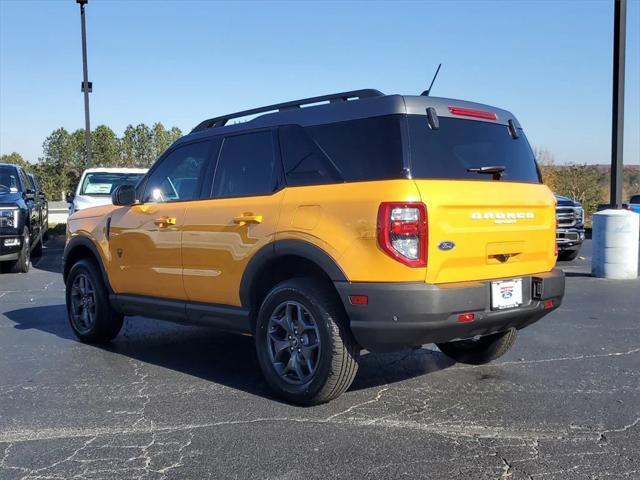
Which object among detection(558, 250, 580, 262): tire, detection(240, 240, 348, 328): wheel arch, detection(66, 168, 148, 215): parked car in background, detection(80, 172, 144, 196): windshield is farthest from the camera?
detection(558, 250, 580, 262): tire

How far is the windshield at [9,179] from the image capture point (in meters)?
12.5

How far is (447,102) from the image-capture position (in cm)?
455

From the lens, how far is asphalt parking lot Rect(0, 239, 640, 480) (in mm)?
3518

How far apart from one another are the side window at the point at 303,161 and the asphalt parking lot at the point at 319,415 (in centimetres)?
150

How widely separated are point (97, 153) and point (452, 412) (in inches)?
1791

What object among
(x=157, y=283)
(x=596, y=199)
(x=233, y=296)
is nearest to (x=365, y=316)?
(x=233, y=296)

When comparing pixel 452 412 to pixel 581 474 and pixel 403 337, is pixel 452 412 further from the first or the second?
pixel 581 474

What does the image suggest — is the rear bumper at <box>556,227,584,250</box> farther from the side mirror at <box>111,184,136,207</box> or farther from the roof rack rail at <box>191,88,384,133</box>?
the side mirror at <box>111,184,136,207</box>

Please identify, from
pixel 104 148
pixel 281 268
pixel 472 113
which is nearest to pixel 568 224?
pixel 472 113

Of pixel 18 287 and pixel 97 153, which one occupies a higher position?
pixel 97 153

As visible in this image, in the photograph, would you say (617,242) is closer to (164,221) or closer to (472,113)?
(472,113)

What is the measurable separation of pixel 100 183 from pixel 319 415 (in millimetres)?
10133

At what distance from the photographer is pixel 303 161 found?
4609mm

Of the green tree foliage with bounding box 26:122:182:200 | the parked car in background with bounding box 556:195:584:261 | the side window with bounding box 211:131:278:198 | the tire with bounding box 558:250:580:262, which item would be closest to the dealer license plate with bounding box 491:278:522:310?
the side window with bounding box 211:131:278:198
